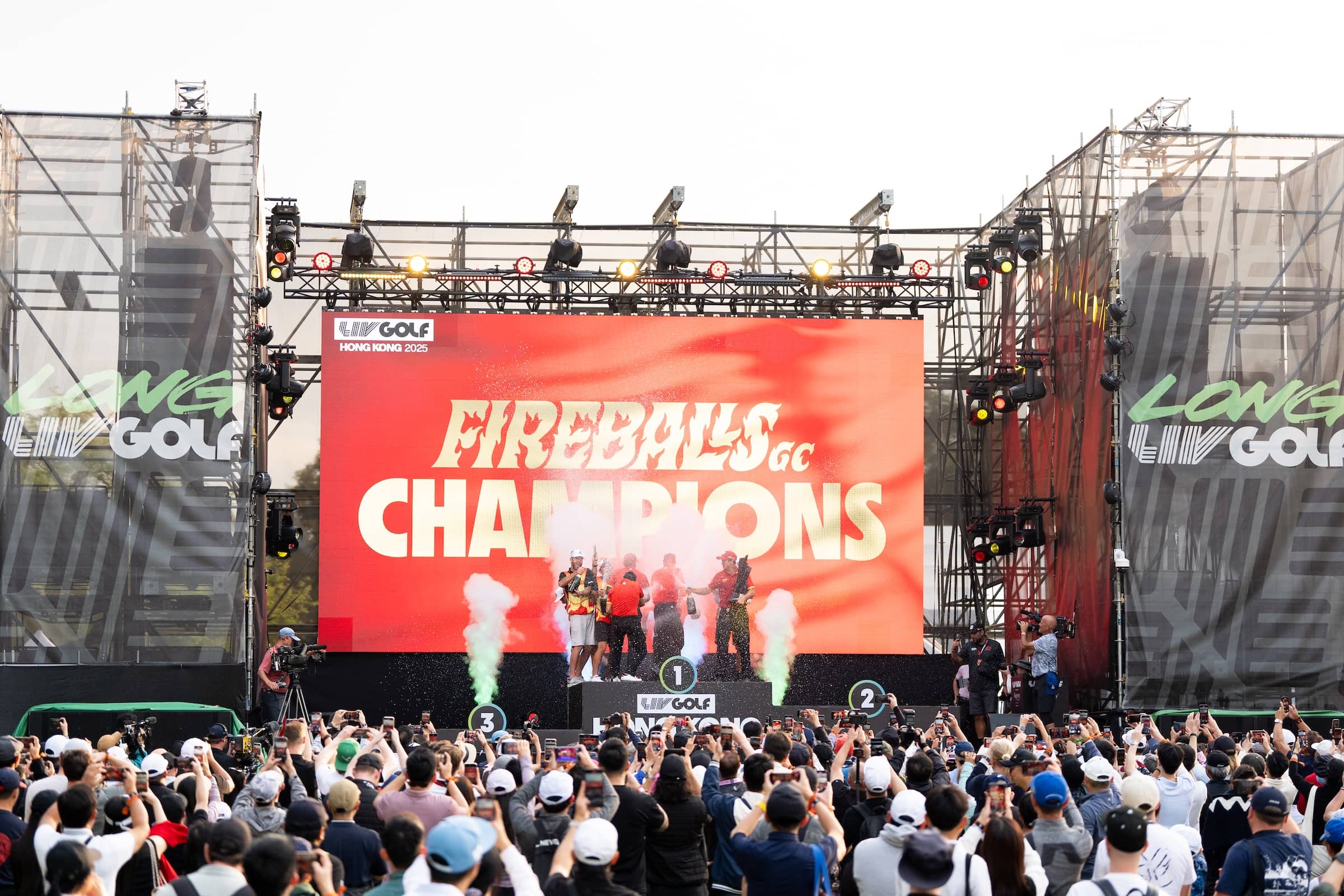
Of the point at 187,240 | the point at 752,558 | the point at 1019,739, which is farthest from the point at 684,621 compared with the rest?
the point at 1019,739

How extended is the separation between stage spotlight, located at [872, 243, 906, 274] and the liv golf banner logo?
12.4 ft

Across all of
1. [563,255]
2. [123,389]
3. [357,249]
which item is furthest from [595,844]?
[357,249]

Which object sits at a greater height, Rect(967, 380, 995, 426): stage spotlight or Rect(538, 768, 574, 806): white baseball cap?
Rect(967, 380, 995, 426): stage spotlight

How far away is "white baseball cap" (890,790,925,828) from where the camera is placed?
572 cm

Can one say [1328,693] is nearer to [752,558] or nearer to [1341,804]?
[752,558]

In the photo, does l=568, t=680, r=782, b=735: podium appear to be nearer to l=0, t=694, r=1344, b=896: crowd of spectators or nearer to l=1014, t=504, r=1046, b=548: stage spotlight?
l=1014, t=504, r=1046, b=548: stage spotlight

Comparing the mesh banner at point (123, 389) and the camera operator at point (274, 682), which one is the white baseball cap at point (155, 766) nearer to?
the camera operator at point (274, 682)

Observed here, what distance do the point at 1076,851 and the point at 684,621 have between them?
1512 centimetres

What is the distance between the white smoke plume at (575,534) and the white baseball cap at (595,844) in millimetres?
15972

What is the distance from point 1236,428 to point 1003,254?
4.35m

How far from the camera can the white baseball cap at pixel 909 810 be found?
18.8 ft

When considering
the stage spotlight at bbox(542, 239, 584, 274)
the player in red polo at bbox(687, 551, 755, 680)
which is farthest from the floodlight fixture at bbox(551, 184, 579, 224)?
the player in red polo at bbox(687, 551, 755, 680)

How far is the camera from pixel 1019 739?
8531 mm

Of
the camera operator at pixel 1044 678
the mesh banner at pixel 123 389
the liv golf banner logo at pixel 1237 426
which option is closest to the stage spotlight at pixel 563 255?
the mesh banner at pixel 123 389
